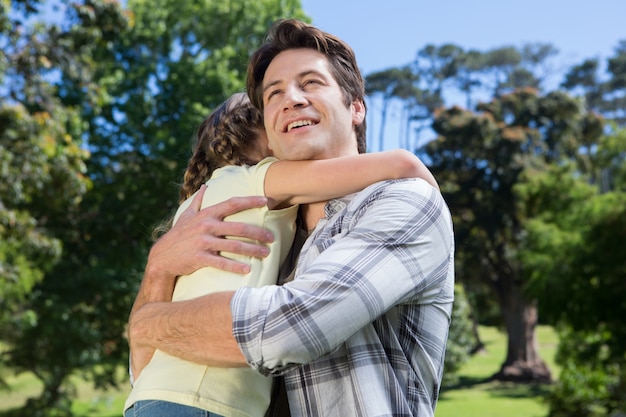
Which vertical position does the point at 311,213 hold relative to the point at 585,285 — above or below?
below

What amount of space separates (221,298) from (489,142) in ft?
93.8

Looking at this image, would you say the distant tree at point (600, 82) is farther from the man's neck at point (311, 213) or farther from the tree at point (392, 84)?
the man's neck at point (311, 213)

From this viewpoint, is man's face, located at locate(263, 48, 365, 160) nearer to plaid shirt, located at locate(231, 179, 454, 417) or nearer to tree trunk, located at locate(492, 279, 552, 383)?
plaid shirt, located at locate(231, 179, 454, 417)

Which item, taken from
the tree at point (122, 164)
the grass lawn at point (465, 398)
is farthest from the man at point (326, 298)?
the grass lawn at point (465, 398)

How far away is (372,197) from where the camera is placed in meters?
1.92

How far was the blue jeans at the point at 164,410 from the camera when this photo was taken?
69.7 inches

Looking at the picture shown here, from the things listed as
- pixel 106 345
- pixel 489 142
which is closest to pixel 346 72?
pixel 106 345

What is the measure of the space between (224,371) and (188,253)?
0.33 meters

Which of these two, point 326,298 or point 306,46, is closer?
point 326,298

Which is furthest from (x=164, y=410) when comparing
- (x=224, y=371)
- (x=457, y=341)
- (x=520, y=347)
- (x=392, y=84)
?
(x=392, y=84)

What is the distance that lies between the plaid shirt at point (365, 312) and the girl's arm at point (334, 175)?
3.5 inches

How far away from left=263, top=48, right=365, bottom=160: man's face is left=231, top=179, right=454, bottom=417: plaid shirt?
271 mm

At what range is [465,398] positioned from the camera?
26266 millimetres

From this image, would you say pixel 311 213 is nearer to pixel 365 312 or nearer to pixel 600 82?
pixel 365 312
